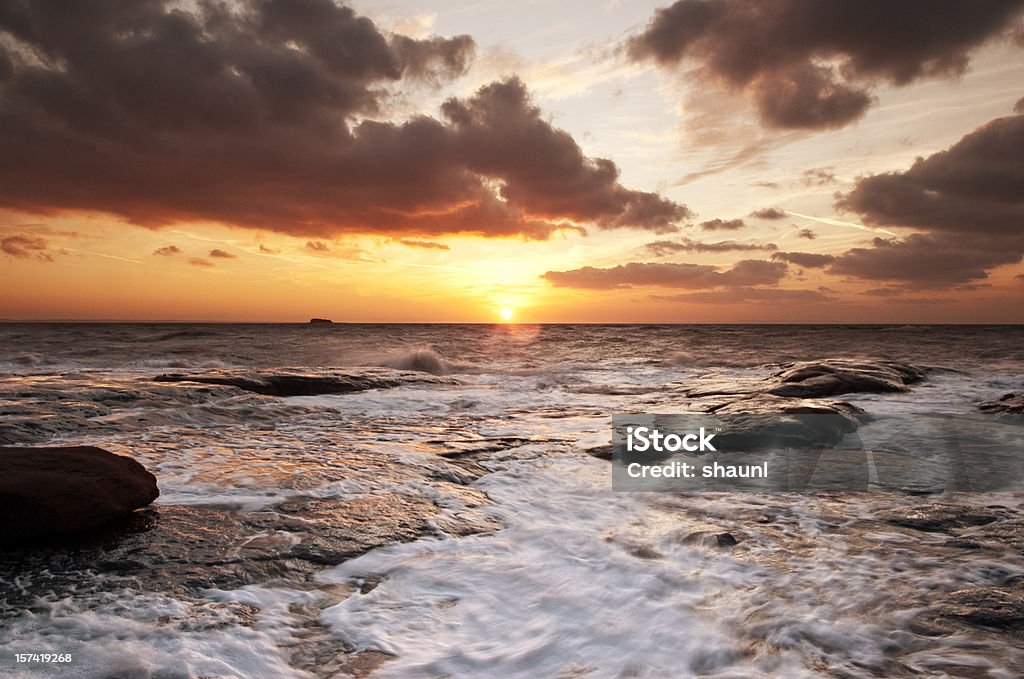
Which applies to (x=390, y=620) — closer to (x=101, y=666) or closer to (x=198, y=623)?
(x=198, y=623)

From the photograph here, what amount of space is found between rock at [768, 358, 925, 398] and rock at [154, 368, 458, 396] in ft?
30.9

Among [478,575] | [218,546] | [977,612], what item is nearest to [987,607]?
[977,612]

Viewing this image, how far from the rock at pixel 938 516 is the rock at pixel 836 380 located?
689 centimetres

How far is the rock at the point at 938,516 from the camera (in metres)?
4.68

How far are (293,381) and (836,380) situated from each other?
12743 millimetres

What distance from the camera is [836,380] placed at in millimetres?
13133

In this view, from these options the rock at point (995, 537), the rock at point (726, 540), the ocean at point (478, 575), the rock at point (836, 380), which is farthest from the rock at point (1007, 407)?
the rock at point (726, 540)

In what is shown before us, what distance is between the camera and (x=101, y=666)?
8.32 ft

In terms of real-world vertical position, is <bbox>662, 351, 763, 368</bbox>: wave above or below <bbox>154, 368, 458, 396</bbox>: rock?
below

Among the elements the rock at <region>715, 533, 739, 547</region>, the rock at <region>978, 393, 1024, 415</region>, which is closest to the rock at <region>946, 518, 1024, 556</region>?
the rock at <region>715, 533, 739, 547</region>

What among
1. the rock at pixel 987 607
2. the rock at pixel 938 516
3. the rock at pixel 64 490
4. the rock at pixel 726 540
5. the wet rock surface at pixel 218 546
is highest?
the rock at pixel 64 490

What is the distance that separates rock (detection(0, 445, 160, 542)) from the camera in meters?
3.72

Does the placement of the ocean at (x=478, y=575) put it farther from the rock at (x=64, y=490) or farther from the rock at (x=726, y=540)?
the rock at (x=64, y=490)

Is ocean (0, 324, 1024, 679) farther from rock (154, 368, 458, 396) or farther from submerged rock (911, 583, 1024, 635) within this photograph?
rock (154, 368, 458, 396)
